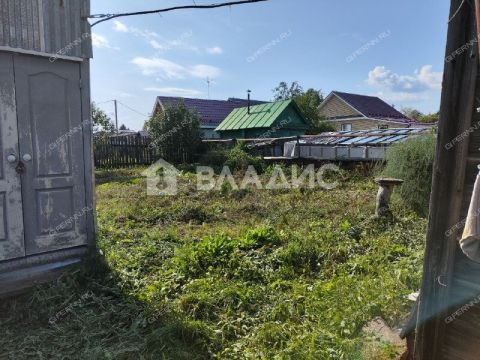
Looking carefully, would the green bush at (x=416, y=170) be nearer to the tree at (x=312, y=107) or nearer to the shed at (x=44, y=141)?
the shed at (x=44, y=141)

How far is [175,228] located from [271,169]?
573 cm

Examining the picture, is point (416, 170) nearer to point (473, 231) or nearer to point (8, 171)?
point (473, 231)

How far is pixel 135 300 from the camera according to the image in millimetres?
3533

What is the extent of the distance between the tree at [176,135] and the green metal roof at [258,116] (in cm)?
362

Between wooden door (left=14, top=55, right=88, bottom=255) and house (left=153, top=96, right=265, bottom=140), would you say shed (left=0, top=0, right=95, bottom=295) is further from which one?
house (left=153, top=96, right=265, bottom=140)

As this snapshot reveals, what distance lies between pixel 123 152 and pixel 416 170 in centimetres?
1237

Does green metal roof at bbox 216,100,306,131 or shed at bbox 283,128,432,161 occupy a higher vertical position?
green metal roof at bbox 216,100,306,131

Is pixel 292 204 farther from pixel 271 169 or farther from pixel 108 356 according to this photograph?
pixel 108 356

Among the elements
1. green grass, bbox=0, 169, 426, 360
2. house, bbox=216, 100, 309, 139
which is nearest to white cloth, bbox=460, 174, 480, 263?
green grass, bbox=0, 169, 426, 360

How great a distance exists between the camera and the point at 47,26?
3834mm

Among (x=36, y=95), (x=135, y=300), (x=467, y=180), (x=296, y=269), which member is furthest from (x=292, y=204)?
(x=467, y=180)

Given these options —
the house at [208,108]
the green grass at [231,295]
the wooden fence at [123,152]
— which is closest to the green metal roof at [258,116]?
the house at [208,108]

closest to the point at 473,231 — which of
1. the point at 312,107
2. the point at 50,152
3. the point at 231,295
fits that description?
the point at 231,295

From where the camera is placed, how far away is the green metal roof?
18097mm
